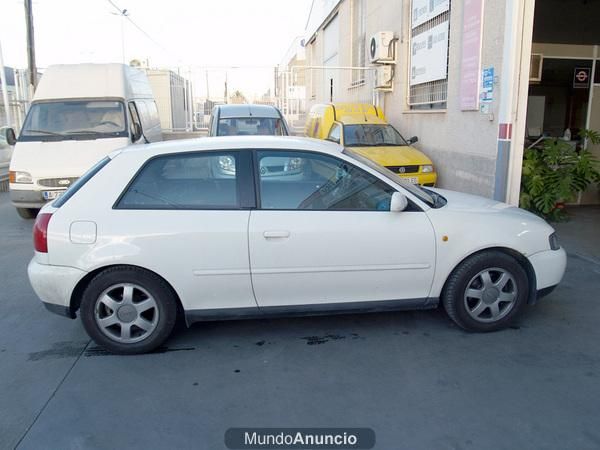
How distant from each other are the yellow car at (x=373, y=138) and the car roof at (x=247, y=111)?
113 centimetres

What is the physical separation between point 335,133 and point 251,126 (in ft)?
5.96

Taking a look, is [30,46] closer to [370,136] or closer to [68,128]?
[68,128]

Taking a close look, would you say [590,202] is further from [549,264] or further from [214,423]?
[214,423]

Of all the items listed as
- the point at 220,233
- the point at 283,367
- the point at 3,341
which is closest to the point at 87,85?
the point at 3,341

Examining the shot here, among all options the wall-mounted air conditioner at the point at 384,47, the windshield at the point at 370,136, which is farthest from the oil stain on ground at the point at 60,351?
the wall-mounted air conditioner at the point at 384,47

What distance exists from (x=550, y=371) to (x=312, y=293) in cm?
174

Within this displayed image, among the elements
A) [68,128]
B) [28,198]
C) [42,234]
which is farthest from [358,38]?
[42,234]

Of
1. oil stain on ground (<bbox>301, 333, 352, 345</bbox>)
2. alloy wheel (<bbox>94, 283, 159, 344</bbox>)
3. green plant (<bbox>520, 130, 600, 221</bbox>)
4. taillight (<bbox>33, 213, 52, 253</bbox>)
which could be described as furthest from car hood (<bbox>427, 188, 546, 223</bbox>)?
green plant (<bbox>520, 130, 600, 221</bbox>)

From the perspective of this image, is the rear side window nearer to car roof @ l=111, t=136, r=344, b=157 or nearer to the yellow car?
car roof @ l=111, t=136, r=344, b=157

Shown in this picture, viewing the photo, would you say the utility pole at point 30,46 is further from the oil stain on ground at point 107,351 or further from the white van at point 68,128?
the oil stain on ground at point 107,351

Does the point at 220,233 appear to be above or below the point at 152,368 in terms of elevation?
above

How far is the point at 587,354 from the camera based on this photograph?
3836 millimetres

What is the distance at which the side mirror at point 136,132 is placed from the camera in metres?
9.26

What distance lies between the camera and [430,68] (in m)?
10.3
